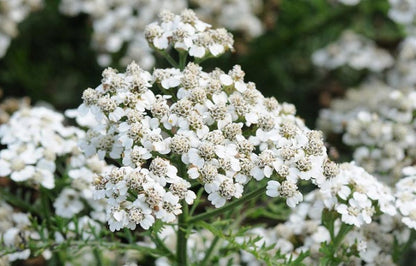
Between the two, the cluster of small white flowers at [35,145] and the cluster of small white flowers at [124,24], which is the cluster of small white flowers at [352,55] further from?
the cluster of small white flowers at [35,145]

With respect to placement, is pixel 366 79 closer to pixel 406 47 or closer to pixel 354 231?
pixel 406 47

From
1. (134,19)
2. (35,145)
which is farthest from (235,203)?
(134,19)

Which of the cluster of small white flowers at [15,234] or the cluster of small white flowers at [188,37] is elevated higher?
the cluster of small white flowers at [188,37]

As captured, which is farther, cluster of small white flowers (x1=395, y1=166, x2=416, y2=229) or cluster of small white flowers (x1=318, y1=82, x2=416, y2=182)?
cluster of small white flowers (x1=318, y1=82, x2=416, y2=182)

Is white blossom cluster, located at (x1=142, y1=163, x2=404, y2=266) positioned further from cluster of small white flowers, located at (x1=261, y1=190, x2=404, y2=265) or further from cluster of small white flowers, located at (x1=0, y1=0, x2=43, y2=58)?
cluster of small white flowers, located at (x1=0, y1=0, x2=43, y2=58)

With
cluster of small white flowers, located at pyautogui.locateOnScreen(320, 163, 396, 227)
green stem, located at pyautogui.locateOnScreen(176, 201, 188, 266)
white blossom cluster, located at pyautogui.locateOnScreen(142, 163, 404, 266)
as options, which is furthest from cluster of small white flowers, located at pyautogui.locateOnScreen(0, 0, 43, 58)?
cluster of small white flowers, located at pyautogui.locateOnScreen(320, 163, 396, 227)

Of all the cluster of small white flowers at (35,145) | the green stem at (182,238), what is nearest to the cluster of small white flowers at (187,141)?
the green stem at (182,238)
